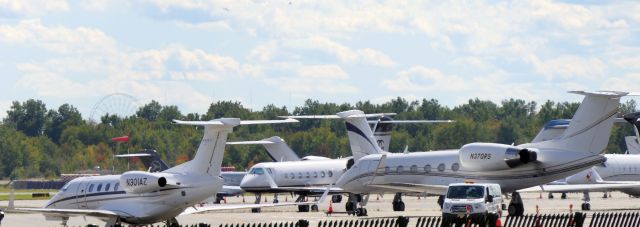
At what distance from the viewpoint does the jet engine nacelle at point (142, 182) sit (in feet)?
150

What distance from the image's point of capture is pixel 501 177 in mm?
58406

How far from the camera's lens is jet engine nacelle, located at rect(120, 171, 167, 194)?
1805 inches

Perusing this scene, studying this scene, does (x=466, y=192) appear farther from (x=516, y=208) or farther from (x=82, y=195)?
(x=82, y=195)

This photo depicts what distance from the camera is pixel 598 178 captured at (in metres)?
74.4

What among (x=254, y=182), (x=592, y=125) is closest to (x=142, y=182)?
(x=592, y=125)

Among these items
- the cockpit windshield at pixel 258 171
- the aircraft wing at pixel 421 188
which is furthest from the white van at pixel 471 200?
the cockpit windshield at pixel 258 171

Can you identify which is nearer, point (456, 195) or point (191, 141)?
point (456, 195)

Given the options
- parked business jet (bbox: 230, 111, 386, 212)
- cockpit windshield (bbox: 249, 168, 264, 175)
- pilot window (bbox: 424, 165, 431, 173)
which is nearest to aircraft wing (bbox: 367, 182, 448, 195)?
pilot window (bbox: 424, 165, 431, 173)

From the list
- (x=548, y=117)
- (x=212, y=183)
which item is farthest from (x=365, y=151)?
(x=548, y=117)

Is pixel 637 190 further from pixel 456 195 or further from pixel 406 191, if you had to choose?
pixel 456 195

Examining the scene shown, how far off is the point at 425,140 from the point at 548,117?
21594 millimetres

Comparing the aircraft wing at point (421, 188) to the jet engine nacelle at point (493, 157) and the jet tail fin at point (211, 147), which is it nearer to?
the jet engine nacelle at point (493, 157)

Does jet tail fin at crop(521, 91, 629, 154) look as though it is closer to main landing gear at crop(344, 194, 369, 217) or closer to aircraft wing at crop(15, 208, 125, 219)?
main landing gear at crop(344, 194, 369, 217)

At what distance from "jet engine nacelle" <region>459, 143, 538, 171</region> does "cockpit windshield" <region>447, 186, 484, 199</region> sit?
6.15 meters
